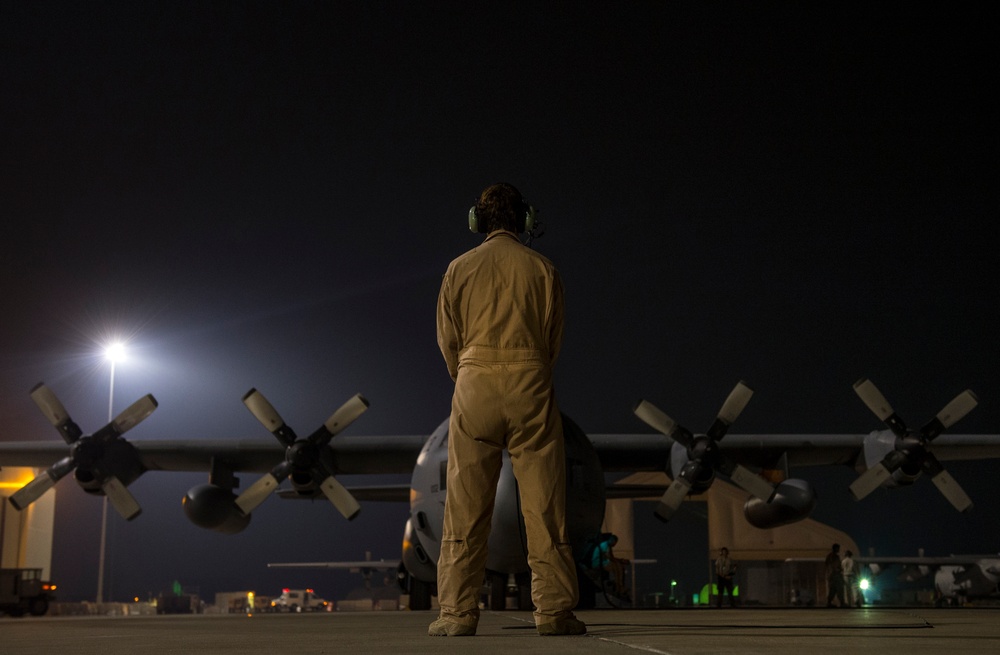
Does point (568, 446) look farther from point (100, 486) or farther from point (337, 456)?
point (100, 486)

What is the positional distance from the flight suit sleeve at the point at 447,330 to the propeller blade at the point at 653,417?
13.3m

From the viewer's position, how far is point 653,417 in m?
19.2

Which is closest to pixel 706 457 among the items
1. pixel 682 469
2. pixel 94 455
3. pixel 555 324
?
pixel 682 469

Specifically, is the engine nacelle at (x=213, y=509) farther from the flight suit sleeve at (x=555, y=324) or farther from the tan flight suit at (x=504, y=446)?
the flight suit sleeve at (x=555, y=324)

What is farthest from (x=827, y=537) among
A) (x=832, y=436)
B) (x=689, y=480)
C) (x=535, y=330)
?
(x=535, y=330)

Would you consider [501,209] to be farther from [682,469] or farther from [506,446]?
[682,469]

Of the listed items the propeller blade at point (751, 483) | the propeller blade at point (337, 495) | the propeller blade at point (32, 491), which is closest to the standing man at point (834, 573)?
the propeller blade at point (751, 483)

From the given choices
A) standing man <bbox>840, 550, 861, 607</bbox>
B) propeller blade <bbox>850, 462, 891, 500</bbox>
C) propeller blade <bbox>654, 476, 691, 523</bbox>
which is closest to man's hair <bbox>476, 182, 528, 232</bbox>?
propeller blade <bbox>654, 476, 691, 523</bbox>

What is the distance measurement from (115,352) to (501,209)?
34.4m

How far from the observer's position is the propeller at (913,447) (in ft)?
65.0

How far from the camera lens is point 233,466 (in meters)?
23.6

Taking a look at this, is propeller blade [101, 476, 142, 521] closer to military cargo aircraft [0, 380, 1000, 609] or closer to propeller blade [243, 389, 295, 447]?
military cargo aircraft [0, 380, 1000, 609]

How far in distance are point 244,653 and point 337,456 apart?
1878 cm

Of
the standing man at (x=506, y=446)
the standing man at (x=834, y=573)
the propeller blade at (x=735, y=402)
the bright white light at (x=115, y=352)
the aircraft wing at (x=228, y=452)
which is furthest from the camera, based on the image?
the bright white light at (x=115, y=352)
